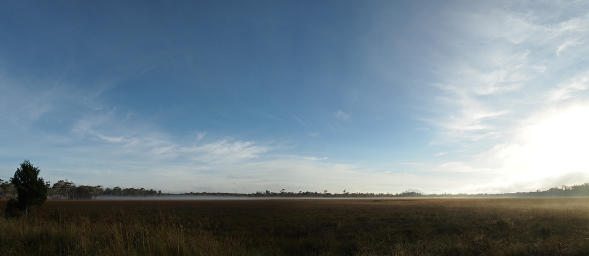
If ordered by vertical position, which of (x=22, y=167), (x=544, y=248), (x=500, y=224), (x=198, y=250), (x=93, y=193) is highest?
(x=22, y=167)

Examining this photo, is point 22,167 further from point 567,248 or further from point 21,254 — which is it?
point 567,248

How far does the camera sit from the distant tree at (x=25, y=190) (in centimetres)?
1791

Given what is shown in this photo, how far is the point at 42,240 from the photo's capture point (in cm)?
740

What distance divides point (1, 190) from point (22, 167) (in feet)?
556

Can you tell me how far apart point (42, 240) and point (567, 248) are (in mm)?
15183

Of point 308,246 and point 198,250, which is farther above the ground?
point 198,250

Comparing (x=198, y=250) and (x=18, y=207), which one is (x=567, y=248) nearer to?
(x=198, y=250)

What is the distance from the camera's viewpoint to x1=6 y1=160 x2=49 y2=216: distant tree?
17.9 meters

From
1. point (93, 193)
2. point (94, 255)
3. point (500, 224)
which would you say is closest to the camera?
point (94, 255)

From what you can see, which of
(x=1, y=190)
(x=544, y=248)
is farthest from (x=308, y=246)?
(x=1, y=190)

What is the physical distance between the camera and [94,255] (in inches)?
228

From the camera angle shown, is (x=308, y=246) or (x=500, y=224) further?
(x=500, y=224)

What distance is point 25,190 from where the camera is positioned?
18.0 metres

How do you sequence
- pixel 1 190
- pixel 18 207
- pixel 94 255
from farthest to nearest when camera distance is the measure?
1. pixel 1 190
2. pixel 18 207
3. pixel 94 255
